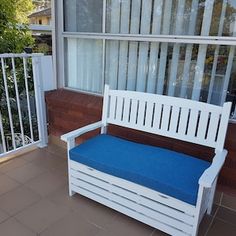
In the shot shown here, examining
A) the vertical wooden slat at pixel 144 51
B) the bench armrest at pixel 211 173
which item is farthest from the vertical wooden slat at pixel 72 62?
the bench armrest at pixel 211 173

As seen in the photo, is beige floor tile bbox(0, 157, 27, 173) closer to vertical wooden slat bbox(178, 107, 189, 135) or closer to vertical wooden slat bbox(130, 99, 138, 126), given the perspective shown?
vertical wooden slat bbox(130, 99, 138, 126)

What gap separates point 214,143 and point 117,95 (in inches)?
36.0

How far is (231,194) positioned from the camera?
2.03 metres

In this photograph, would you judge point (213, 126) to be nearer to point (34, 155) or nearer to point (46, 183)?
point (46, 183)

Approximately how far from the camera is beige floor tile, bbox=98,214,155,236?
1747 mm

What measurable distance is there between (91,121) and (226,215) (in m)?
1.52

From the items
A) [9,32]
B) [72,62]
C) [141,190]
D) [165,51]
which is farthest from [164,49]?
[9,32]

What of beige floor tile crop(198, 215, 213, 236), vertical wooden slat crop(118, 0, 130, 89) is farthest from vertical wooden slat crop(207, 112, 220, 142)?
vertical wooden slat crop(118, 0, 130, 89)

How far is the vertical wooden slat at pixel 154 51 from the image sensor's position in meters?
2.18

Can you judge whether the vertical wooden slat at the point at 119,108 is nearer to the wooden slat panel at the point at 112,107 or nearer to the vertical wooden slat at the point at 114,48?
the wooden slat panel at the point at 112,107

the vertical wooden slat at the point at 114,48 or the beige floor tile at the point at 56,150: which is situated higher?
the vertical wooden slat at the point at 114,48

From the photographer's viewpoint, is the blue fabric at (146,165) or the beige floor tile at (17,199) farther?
the beige floor tile at (17,199)

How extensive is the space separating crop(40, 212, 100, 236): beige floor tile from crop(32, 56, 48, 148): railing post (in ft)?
4.30

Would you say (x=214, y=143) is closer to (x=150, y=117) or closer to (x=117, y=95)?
(x=150, y=117)
